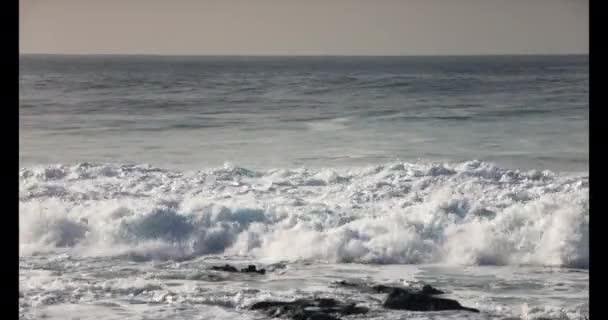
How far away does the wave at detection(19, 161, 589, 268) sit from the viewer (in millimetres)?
6262

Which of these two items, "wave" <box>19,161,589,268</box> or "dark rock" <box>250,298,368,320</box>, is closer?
"dark rock" <box>250,298,368,320</box>

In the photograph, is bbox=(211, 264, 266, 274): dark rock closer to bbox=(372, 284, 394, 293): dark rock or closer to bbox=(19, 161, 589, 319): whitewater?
bbox=(19, 161, 589, 319): whitewater

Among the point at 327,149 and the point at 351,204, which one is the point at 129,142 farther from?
the point at 351,204

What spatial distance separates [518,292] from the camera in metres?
5.54

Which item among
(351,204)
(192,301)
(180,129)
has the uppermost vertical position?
Answer: (180,129)

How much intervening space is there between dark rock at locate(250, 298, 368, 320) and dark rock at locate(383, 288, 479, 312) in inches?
8.6

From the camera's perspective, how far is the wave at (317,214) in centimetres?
Answer: 626

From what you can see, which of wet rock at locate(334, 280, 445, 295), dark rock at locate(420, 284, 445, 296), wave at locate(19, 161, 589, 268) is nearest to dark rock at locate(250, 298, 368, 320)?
wet rock at locate(334, 280, 445, 295)

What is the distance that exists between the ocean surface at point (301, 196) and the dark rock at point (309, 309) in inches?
3.9

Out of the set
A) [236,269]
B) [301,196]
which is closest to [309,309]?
[236,269]

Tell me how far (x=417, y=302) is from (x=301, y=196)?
6.74 ft

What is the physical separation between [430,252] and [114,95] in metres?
6.08
